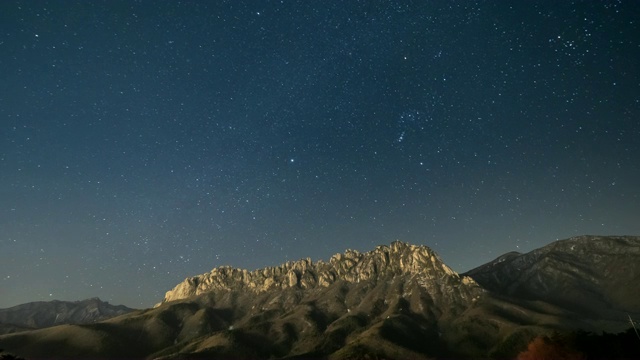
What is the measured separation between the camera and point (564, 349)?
143m

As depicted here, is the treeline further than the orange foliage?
No

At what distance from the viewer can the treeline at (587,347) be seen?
12706 cm

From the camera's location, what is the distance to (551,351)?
14612cm

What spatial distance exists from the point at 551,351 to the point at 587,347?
12.0m

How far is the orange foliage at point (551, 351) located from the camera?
450 ft

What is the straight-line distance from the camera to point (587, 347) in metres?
139

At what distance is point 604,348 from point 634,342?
8.95m

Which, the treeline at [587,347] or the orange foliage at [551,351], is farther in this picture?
the orange foliage at [551,351]

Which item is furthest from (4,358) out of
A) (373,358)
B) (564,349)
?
(564,349)

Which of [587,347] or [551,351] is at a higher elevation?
[587,347]

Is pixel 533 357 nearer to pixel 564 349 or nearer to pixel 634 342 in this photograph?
pixel 564 349

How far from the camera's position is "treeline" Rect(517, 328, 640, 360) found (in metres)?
127

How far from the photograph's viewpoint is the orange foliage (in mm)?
137050

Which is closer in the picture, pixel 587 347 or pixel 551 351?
pixel 587 347
